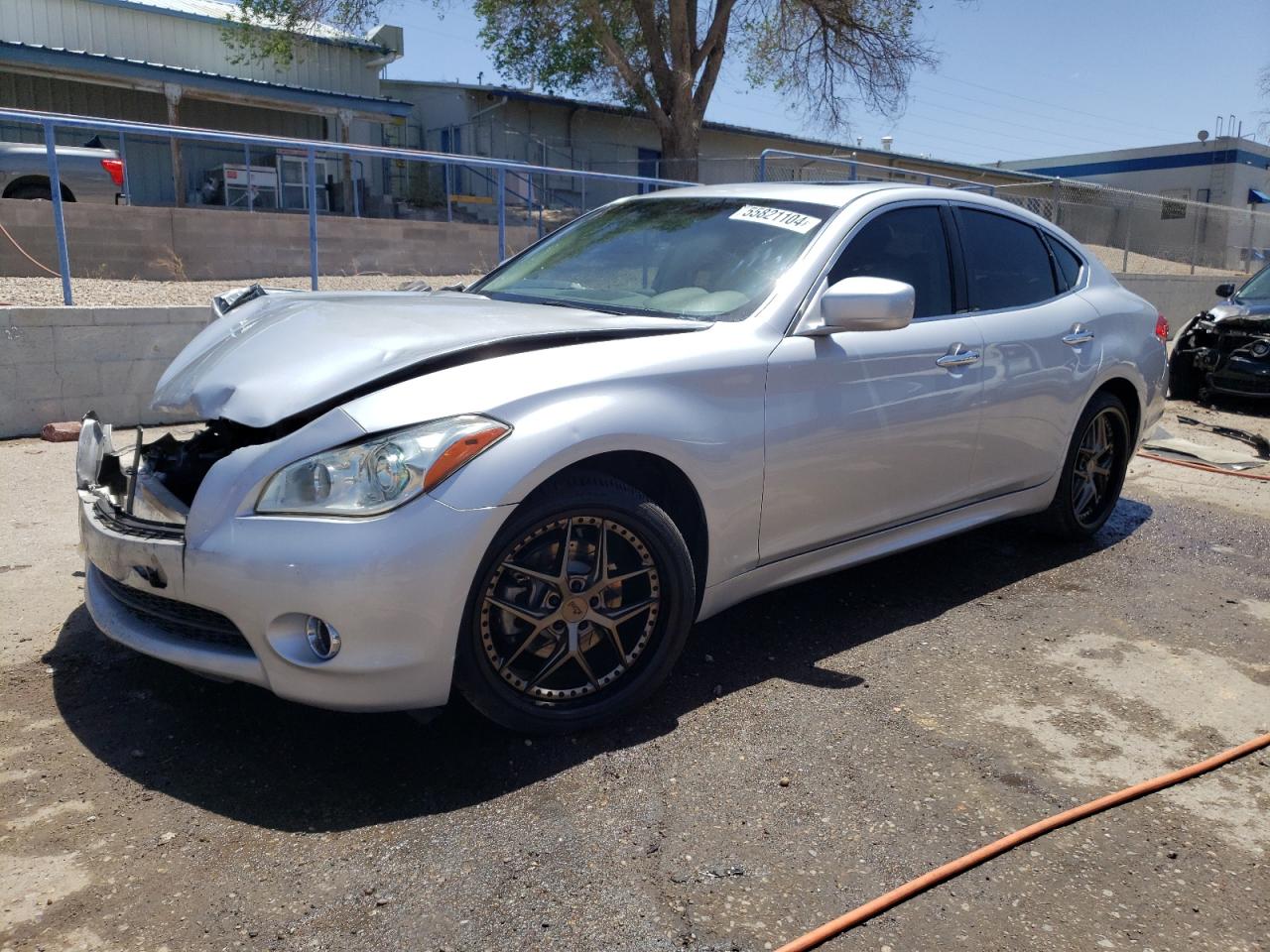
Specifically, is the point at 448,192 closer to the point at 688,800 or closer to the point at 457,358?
the point at 457,358

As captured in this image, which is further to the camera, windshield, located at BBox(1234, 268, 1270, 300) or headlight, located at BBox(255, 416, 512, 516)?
windshield, located at BBox(1234, 268, 1270, 300)

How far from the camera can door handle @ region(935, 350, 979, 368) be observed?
161 inches

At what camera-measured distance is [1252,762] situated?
10.5 feet

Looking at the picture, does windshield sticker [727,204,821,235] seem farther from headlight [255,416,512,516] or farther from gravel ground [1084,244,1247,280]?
gravel ground [1084,244,1247,280]

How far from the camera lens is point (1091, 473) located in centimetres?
527

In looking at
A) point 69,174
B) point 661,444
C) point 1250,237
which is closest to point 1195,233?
point 1250,237

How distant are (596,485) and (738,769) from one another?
0.90 meters

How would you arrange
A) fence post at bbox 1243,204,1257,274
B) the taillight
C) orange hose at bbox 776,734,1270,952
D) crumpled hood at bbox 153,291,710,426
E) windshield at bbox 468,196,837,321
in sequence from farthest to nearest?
fence post at bbox 1243,204,1257,274 → the taillight → windshield at bbox 468,196,837,321 → crumpled hood at bbox 153,291,710,426 → orange hose at bbox 776,734,1270,952

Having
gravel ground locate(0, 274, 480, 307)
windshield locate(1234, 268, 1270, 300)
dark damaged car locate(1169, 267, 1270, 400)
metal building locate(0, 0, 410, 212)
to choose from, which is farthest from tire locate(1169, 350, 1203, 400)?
metal building locate(0, 0, 410, 212)

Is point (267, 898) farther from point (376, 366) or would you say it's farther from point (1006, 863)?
point (1006, 863)

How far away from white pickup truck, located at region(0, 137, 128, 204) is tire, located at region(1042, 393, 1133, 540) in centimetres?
1154

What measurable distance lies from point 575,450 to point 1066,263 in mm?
3289

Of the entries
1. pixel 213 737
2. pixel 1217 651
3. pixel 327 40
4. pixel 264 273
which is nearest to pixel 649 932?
pixel 213 737

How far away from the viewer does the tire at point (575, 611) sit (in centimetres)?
287
